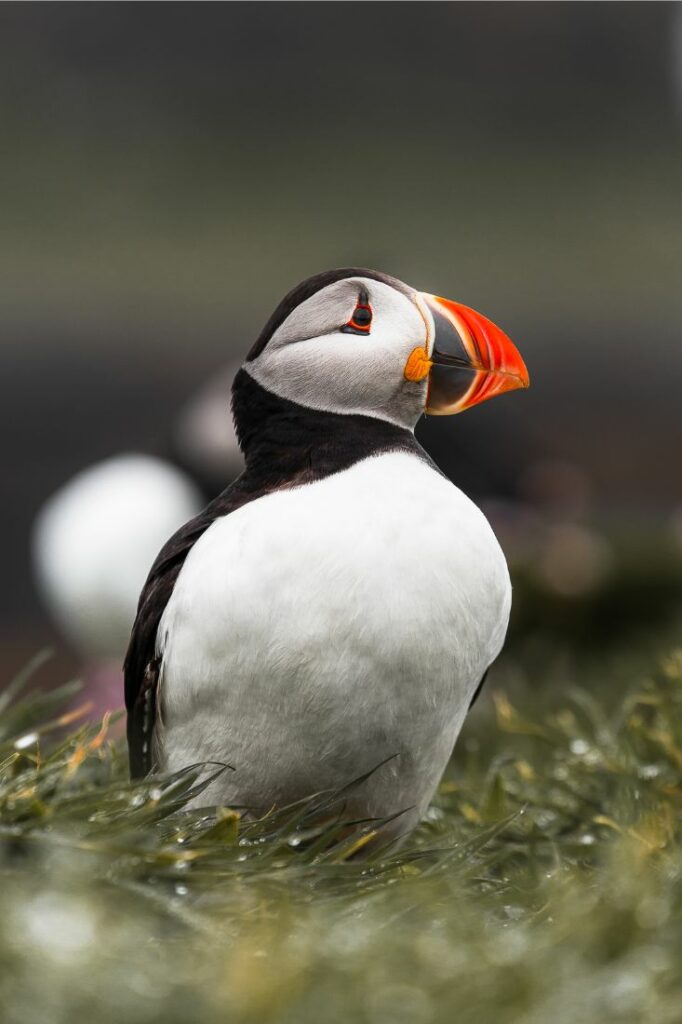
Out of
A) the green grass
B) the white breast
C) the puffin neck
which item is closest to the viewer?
the green grass

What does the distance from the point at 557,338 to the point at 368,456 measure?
852 cm

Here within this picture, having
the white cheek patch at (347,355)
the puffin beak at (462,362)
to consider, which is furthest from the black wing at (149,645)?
the puffin beak at (462,362)

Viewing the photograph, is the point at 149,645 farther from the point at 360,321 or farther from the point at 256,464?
→ the point at 360,321

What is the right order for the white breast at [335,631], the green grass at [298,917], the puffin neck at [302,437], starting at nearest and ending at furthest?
1. the green grass at [298,917]
2. the white breast at [335,631]
3. the puffin neck at [302,437]

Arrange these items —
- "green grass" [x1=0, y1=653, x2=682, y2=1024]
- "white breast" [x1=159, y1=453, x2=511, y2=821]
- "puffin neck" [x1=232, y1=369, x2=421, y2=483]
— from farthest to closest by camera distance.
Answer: "puffin neck" [x1=232, y1=369, x2=421, y2=483] → "white breast" [x1=159, y1=453, x2=511, y2=821] → "green grass" [x1=0, y1=653, x2=682, y2=1024]

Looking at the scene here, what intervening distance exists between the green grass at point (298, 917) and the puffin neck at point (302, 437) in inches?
14.4

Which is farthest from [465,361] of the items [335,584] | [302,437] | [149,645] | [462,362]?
[149,645]

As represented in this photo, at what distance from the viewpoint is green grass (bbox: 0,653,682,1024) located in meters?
1.05

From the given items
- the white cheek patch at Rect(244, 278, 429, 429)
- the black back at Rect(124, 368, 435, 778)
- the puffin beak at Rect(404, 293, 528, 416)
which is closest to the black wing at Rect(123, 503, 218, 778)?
the black back at Rect(124, 368, 435, 778)

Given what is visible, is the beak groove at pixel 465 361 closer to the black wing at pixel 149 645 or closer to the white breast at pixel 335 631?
the white breast at pixel 335 631

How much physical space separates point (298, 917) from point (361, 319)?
741 mm

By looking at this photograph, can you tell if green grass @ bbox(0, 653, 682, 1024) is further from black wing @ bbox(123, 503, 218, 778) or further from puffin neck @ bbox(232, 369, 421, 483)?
puffin neck @ bbox(232, 369, 421, 483)

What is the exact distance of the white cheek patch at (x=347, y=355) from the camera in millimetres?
1733

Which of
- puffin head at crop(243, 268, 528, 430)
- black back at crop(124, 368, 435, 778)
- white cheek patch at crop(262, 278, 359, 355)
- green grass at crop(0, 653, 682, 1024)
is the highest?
white cheek patch at crop(262, 278, 359, 355)
